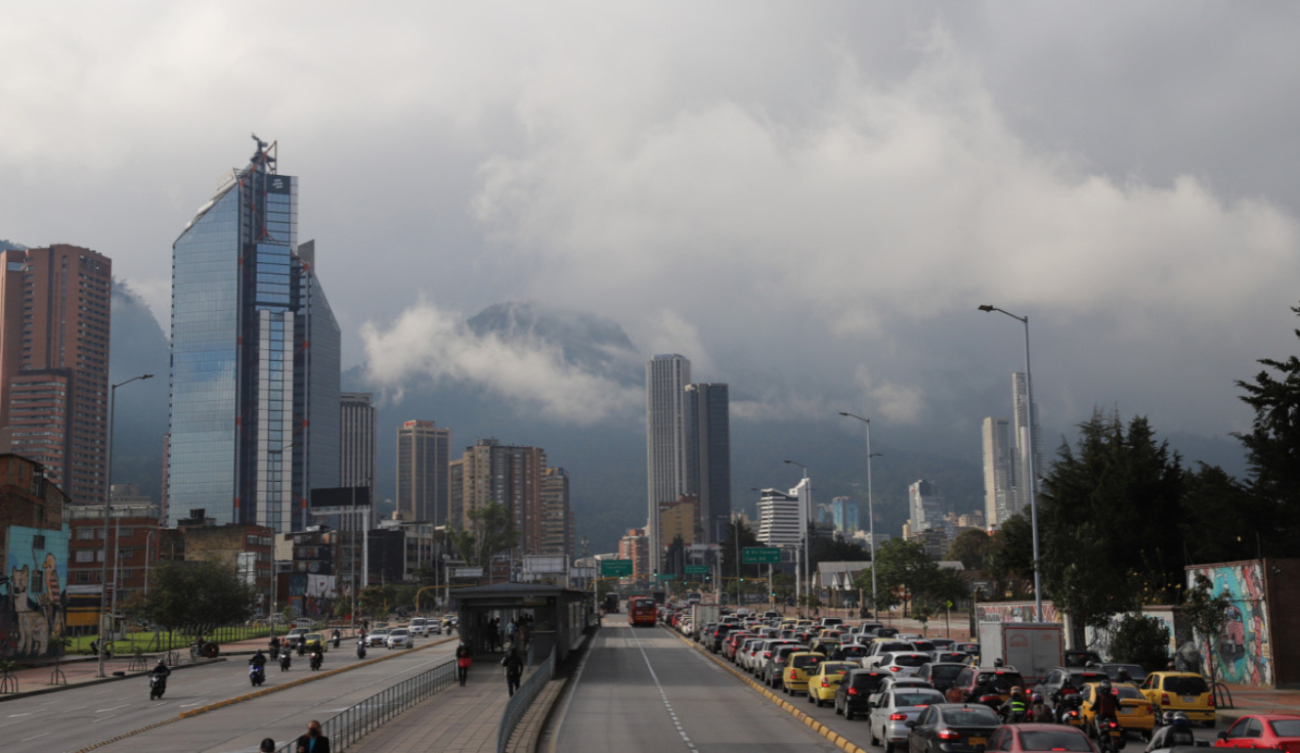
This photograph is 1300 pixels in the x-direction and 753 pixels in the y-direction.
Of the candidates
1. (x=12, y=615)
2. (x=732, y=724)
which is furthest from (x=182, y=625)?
(x=732, y=724)

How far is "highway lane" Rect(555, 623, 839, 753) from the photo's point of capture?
26141 mm

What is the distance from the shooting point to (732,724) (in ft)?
101

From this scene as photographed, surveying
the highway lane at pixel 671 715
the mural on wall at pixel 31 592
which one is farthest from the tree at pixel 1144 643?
the mural on wall at pixel 31 592

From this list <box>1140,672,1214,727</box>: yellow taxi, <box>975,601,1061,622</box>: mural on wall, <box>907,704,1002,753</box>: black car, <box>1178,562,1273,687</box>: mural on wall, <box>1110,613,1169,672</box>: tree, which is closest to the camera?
<box>907,704,1002,753</box>: black car

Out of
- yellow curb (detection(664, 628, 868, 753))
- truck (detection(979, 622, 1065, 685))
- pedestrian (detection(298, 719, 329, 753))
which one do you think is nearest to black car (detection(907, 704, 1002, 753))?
yellow curb (detection(664, 628, 868, 753))

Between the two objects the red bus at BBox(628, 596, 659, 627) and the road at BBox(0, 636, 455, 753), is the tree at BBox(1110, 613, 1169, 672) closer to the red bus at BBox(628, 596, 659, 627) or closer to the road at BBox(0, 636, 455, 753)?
the road at BBox(0, 636, 455, 753)

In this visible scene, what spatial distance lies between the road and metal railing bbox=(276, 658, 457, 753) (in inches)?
73.5

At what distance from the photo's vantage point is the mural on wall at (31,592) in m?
63.3

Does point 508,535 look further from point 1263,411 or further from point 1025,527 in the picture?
point 1263,411

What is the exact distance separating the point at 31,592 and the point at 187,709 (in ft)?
116

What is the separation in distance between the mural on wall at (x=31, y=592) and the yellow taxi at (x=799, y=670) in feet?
149

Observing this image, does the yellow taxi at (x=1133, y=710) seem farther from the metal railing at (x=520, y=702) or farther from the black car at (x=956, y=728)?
the metal railing at (x=520, y=702)

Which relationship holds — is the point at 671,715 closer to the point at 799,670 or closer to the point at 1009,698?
the point at 799,670

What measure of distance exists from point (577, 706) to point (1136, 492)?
1605 inches
